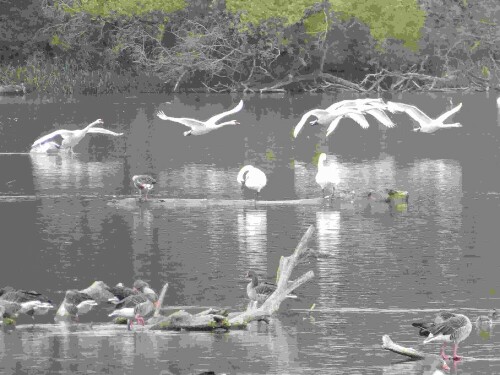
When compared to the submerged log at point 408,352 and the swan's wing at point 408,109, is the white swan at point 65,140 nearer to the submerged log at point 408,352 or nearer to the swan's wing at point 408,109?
the swan's wing at point 408,109

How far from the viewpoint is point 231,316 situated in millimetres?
15781

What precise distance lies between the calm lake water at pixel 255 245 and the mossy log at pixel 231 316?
130mm

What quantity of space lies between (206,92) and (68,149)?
31853mm

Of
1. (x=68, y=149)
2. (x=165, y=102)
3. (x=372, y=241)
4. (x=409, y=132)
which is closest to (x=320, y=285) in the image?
(x=372, y=241)

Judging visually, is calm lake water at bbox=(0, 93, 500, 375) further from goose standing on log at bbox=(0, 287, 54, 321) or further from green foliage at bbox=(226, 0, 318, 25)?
green foliage at bbox=(226, 0, 318, 25)

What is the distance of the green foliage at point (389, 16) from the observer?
228ft

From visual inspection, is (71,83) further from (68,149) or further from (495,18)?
(68,149)

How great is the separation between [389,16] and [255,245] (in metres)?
49.5

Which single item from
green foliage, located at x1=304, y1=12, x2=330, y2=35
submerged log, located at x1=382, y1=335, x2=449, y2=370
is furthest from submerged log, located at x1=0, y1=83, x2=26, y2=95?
submerged log, located at x1=382, y1=335, x2=449, y2=370

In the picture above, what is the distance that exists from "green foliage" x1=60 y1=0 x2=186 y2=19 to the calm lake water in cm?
2646

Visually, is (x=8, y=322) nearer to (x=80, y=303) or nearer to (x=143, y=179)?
Answer: (x=80, y=303)

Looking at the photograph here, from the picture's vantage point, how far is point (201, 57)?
6762 centimetres

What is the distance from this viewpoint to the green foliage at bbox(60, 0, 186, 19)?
7000cm

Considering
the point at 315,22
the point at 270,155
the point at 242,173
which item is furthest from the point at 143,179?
the point at 315,22
